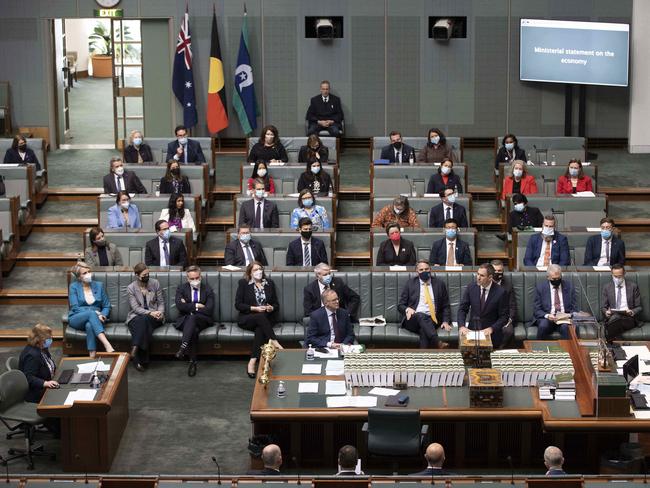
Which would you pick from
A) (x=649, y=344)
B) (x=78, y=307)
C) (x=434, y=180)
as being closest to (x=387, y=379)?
(x=649, y=344)

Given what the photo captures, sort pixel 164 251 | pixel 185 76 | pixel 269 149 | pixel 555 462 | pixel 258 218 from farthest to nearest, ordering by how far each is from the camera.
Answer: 1. pixel 185 76
2. pixel 269 149
3. pixel 258 218
4. pixel 164 251
5. pixel 555 462

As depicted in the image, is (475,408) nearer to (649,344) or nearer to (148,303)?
(649,344)

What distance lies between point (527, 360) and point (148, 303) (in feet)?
13.9

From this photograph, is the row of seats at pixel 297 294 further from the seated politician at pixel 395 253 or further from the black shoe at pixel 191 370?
the seated politician at pixel 395 253

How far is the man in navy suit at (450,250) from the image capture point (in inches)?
561

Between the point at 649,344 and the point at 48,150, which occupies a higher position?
the point at 48,150

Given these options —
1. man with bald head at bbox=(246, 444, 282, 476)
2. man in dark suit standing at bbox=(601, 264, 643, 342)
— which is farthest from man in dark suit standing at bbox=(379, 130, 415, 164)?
man with bald head at bbox=(246, 444, 282, 476)

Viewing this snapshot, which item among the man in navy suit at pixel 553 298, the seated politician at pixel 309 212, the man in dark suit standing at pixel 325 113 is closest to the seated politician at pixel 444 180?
the seated politician at pixel 309 212

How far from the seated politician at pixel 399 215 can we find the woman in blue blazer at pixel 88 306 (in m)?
3.39

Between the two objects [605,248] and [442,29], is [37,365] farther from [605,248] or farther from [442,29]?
[442,29]

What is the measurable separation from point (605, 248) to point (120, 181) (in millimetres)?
5952

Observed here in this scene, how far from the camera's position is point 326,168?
16.5 metres

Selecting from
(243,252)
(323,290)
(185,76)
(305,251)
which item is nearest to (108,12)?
(185,76)

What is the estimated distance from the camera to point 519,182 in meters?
16.2
